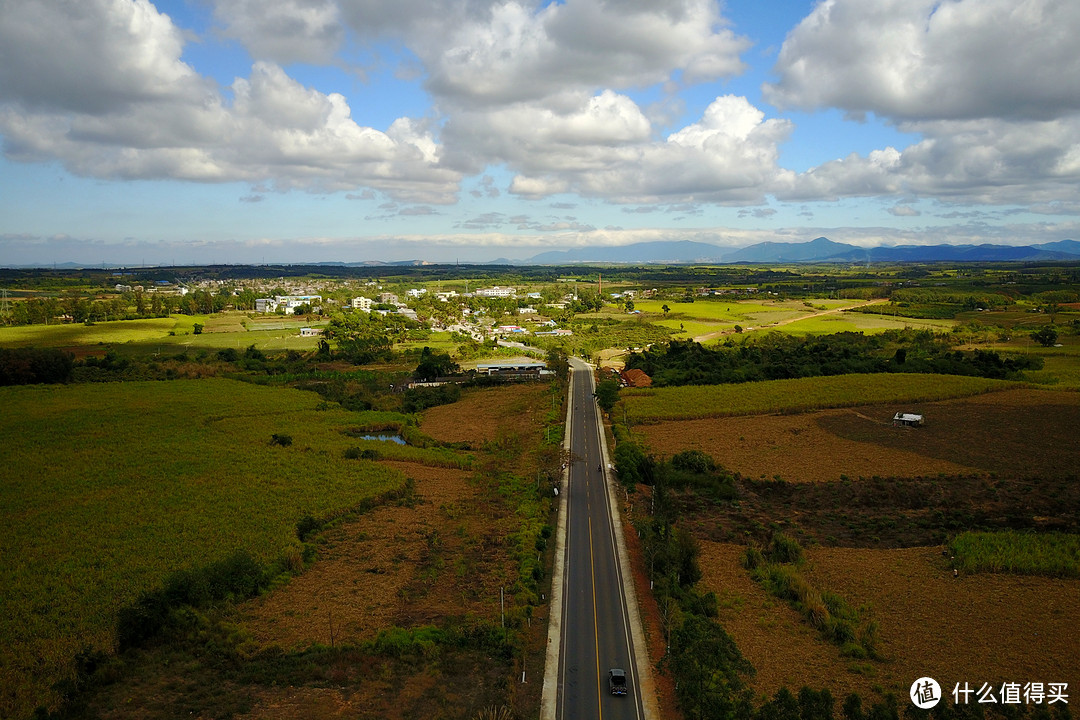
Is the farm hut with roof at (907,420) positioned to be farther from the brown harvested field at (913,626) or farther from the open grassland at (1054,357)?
the brown harvested field at (913,626)

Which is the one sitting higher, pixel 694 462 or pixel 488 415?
pixel 694 462

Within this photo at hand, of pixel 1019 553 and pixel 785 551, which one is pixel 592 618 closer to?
pixel 785 551

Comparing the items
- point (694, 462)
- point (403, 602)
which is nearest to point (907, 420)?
point (694, 462)

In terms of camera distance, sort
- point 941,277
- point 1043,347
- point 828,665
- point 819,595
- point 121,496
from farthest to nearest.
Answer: point 941,277, point 1043,347, point 121,496, point 819,595, point 828,665

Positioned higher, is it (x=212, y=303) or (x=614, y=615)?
(x=212, y=303)

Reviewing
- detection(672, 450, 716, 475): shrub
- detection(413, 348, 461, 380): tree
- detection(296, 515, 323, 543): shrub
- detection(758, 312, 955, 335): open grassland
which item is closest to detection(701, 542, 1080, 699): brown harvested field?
detection(672, 450, 716, 475): shrub

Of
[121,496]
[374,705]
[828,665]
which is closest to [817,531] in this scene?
[828,665]

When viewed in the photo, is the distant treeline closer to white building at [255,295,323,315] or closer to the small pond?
the small pond

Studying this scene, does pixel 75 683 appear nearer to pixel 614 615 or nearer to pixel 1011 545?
pixel 614 615
